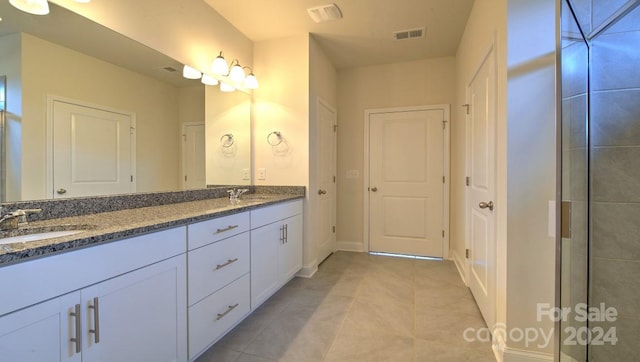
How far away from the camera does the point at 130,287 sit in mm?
1200

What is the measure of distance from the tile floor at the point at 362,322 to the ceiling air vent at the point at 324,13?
2.54 metres

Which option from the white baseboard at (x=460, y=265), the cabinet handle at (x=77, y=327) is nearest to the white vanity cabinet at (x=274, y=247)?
the cabinet handle at (x=77, y=327)

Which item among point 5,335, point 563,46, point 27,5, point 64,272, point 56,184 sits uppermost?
point 27,5

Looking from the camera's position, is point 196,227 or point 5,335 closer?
point 5,335

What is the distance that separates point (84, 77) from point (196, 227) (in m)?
1.07

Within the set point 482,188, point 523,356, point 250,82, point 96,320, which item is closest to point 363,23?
point 250,82

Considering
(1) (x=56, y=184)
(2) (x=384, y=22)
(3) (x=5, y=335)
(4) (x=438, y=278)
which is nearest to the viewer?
(3) (x=5, y=335)

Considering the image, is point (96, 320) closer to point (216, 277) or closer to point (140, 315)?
point (140, 315)

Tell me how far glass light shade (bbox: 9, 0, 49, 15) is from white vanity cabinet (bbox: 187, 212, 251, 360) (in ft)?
4.21

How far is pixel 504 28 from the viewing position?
168 cm

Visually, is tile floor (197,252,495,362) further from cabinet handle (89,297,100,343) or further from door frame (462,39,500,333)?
cabinet handle (89,297,100,343)

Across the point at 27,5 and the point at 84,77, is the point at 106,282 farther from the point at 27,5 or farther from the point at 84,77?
the point at 27,5

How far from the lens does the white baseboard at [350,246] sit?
4035 mm

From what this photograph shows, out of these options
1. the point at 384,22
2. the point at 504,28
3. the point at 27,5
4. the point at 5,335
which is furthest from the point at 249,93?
the point at 5,335
